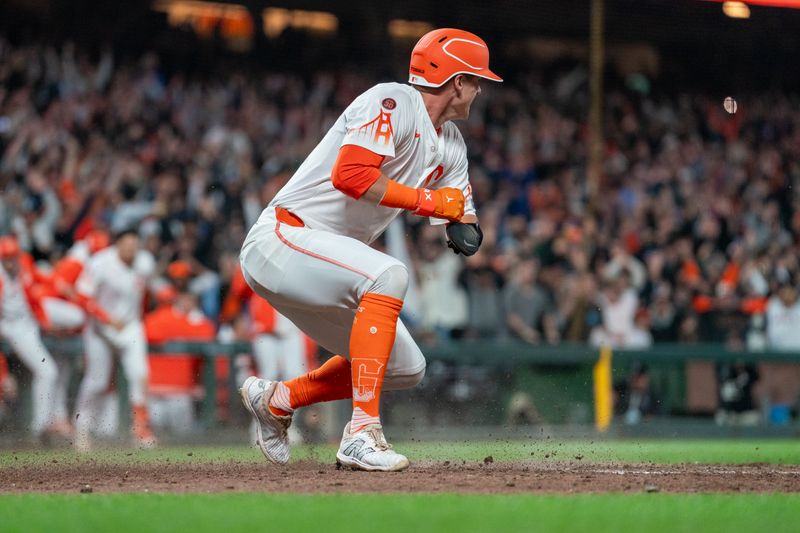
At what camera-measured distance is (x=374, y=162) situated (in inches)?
225

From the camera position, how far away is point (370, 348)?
5.79 m

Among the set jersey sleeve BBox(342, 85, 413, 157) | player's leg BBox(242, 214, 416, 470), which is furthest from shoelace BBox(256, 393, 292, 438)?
jersey sleeve BBox(342, 85, 413, 157)

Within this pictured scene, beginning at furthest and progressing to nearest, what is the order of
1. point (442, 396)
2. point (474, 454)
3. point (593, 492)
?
point (442, 396) < point (474, 454) < point (593, 492)

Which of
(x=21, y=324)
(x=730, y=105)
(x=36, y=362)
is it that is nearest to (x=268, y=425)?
(x=36, y=362)

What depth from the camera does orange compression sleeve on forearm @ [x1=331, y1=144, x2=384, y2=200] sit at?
568 cm

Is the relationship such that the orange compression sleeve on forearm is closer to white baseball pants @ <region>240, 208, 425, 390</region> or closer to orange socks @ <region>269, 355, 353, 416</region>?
white baseball pants @ <region>240, 208, 425, 390</region>

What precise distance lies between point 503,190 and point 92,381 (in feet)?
22.1

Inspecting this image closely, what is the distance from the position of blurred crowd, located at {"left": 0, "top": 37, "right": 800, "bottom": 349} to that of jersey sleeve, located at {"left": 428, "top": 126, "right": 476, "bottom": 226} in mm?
6303

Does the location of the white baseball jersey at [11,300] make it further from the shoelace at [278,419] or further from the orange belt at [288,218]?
the orange belt at [288,218]

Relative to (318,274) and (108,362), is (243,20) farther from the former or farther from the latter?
(318,274)

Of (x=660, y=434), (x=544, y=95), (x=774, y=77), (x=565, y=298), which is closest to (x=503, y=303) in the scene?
(x=565, y=298)

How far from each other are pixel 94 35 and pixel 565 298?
7.54 metres

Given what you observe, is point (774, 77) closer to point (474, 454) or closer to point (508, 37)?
point (508, 37)

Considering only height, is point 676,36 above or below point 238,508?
above
